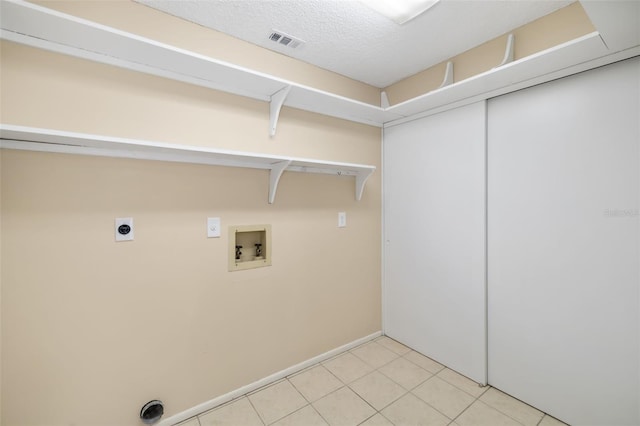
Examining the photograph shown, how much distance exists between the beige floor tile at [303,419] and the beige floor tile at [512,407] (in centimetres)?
110

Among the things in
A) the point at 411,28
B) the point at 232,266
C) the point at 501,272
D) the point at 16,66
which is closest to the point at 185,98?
the point at 16,66

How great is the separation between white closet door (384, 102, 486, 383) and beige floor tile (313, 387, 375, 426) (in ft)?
2.77

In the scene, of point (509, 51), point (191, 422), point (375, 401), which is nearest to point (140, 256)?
point (191, 422)

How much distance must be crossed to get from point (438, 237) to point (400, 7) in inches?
63.2

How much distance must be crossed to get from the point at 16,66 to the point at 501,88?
2658 mm

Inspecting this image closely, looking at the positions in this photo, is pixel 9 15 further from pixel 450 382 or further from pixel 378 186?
pixel 450 382

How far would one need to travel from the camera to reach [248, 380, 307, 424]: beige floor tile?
69.0 inches

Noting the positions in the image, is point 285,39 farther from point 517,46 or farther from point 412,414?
point 412,414

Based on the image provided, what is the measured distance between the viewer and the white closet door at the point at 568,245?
4.83 ft

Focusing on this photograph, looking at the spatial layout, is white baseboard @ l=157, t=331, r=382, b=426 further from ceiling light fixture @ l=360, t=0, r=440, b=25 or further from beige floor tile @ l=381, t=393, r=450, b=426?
ceiling light fixture @ l=360, t=0, r=440, b=25

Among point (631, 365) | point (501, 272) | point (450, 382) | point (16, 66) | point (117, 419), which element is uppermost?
point (16, 66)

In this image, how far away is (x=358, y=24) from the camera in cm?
172

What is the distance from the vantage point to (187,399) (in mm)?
1729

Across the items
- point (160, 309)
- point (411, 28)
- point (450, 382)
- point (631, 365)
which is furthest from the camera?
point (450, 382)
